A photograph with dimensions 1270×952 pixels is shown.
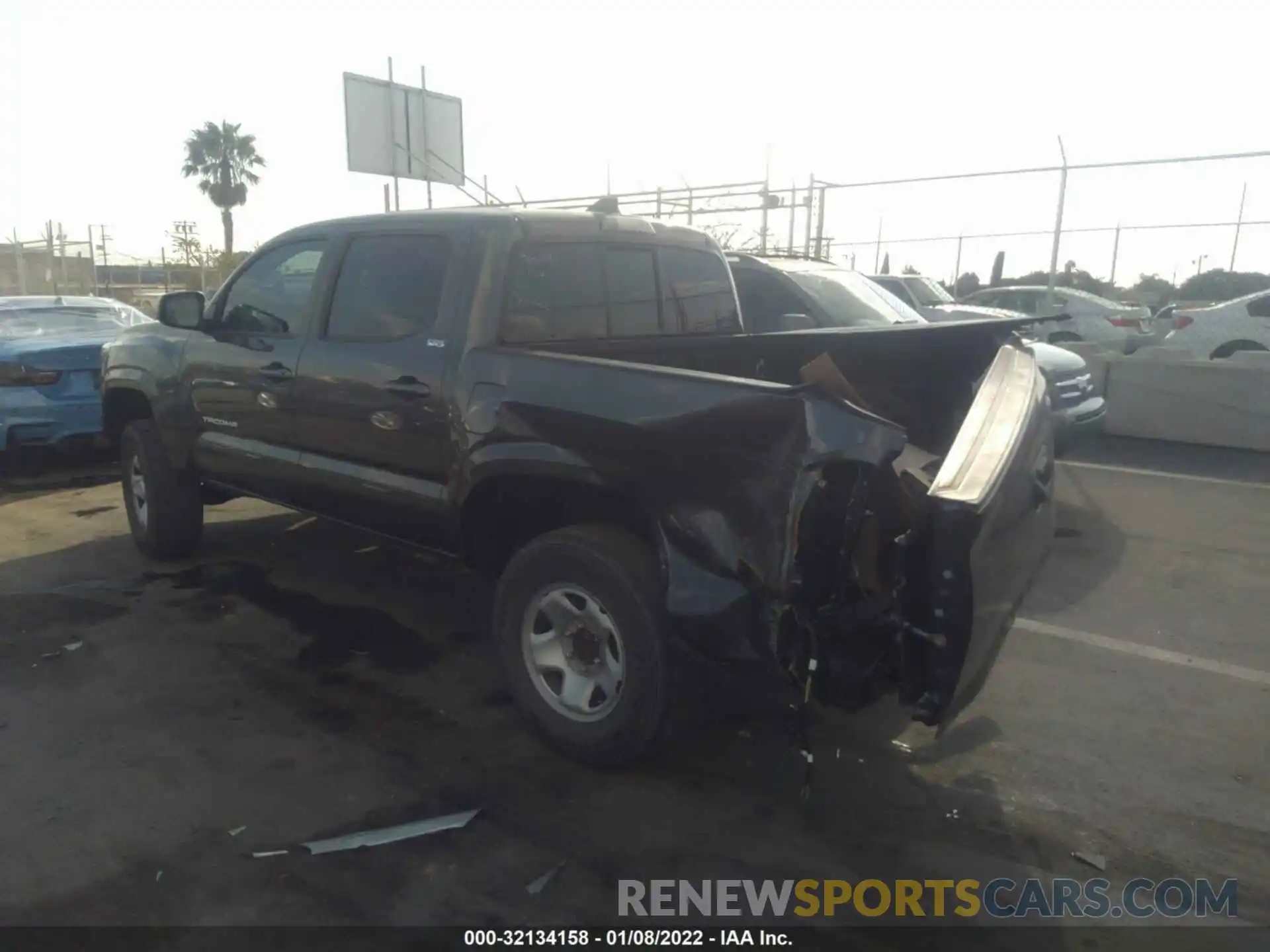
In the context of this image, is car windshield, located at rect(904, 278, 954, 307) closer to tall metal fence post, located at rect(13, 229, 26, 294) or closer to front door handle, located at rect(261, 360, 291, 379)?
front door handle, located at rect(261, 360, 291, 379)

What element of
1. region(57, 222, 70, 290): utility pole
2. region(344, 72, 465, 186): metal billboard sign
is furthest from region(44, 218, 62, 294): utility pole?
region(344, 72, 465, 186): metal billboard sign

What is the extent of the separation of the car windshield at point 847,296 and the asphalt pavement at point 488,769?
11.5 ft

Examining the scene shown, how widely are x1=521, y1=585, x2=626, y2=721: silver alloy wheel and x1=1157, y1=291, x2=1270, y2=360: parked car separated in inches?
460

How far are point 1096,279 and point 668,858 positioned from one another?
2121cm

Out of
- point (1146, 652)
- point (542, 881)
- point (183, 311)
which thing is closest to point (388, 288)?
point (183, 311)

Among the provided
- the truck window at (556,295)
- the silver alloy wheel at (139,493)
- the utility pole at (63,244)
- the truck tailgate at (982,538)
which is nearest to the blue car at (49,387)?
the silver alloy wheel at (139,493)

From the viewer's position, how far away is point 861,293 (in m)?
8.64

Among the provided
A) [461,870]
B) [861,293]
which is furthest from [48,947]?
[861,293]

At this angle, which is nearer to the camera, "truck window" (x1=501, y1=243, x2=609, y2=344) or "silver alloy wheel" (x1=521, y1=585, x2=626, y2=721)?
"silver alloy wheel" (x1=521, y1=585, x2=626, y2=721)

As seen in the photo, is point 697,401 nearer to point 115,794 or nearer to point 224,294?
point 115,794

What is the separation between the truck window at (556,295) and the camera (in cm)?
388

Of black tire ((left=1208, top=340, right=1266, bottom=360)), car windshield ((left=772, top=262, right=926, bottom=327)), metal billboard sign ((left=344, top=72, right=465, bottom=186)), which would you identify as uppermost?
metal billboard sign ((left=344, top=72, right=465, bottom=186))

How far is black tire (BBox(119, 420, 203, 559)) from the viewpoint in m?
5.62

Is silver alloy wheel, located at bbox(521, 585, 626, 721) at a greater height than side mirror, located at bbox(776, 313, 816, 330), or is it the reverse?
side mirror, located at bbox(776, 313, 816, 330)
